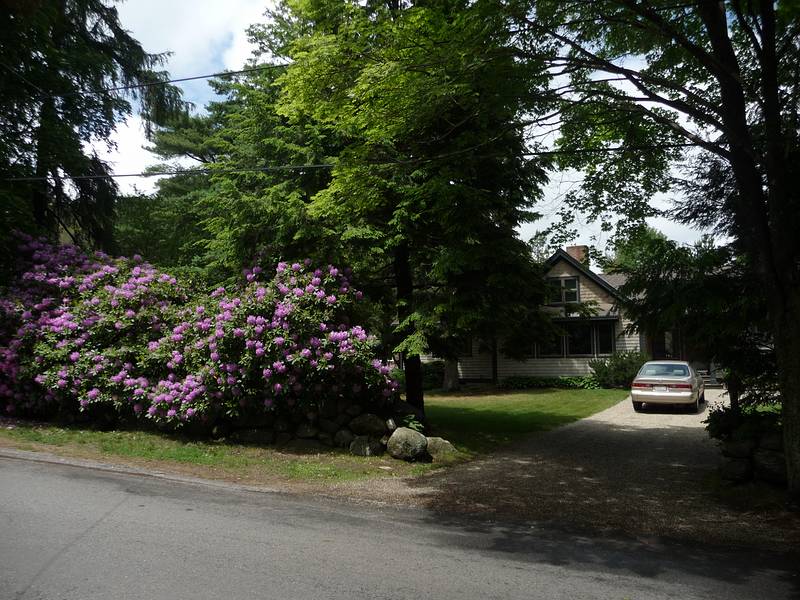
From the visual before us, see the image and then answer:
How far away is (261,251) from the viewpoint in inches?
511

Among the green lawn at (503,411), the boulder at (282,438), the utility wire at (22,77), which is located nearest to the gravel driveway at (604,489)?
the green lawn at (503,411)

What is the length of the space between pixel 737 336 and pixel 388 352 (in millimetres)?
6422

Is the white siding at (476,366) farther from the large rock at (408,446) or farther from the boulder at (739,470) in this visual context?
the boulder at (739,470)

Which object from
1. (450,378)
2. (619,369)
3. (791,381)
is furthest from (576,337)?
(791,381)

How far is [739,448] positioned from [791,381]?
1548mm

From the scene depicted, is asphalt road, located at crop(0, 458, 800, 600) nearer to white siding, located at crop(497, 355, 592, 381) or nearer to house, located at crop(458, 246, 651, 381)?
house, located at crop(458, 246, 651, 381)

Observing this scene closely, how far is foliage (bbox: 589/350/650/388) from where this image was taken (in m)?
25.8

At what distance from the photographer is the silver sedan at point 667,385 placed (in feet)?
60.1

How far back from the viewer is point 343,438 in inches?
452

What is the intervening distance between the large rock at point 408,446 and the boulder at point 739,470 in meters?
4.88

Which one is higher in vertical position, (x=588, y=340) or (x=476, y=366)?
(x=588, y=340)

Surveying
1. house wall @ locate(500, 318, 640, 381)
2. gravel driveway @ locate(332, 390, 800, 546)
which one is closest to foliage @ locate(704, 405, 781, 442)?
gravel driveway @ locate(332, 390, 800, 546)

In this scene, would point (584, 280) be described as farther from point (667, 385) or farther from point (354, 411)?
point (354, 411)

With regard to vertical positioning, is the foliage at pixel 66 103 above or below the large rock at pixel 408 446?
above
